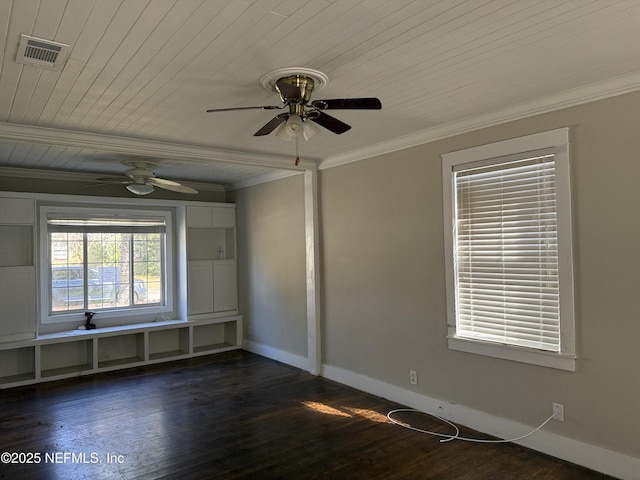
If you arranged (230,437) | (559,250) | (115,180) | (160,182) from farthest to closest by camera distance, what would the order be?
(115,180)
(160,182)
(230,437)
(559,250)

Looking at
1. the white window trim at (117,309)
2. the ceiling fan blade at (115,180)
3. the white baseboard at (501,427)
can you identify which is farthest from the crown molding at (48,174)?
the white baseboard at (501,427)

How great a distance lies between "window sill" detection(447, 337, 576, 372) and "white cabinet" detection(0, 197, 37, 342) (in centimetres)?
462

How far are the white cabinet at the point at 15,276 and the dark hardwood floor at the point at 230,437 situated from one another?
27.3 inches

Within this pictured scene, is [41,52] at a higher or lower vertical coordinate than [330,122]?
higher

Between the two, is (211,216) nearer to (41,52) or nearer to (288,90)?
(41,52)

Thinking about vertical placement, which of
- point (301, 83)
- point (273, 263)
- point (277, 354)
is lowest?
point (277, 354)

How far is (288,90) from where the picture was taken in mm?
2371

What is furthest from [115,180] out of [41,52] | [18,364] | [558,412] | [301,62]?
[558,412]

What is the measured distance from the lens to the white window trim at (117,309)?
5.61 m

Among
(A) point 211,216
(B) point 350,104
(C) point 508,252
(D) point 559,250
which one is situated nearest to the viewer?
(B) point 350,104

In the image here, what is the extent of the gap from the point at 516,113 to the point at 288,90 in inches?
75.5

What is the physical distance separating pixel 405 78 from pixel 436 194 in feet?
4.71

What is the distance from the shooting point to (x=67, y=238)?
19.2 feet

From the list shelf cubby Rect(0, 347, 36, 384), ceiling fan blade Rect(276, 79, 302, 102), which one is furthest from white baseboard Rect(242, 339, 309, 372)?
ceiling fan blade Rect(276, 79, 302, 102)
